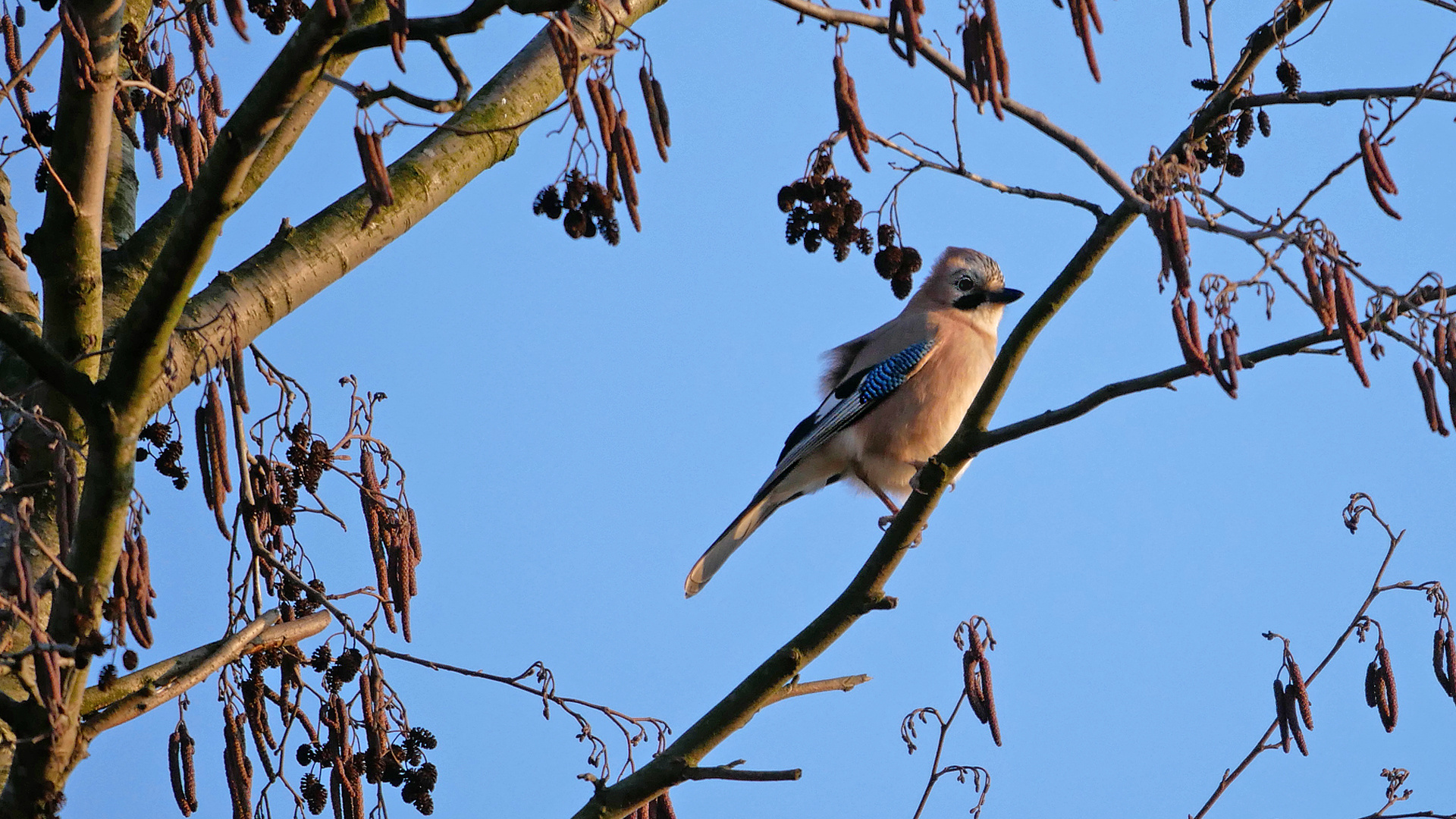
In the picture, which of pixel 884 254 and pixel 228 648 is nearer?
pixel 228 648

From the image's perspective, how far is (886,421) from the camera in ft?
19.9

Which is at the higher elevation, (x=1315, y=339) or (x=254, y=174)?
(x=254, y=174)

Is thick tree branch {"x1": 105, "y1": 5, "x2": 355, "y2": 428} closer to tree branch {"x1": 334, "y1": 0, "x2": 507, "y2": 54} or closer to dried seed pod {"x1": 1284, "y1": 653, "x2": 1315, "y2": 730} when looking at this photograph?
tree branch {"x1": 334, "y1": 0, "x2": 507, "y2": 54}

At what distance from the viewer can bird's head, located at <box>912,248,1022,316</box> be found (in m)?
6.72

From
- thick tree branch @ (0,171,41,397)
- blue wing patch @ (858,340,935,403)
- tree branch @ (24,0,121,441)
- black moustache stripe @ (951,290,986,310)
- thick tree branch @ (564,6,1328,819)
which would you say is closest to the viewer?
tree branch @ (24,0,121,441)

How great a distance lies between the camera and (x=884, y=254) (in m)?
3.36

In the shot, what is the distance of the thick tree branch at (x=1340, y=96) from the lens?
9.58 feet

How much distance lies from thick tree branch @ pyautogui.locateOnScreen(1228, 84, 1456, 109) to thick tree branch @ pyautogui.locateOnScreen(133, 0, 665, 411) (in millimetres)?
1446

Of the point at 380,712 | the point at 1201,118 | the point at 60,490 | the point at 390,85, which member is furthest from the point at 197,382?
the point at 1201,118

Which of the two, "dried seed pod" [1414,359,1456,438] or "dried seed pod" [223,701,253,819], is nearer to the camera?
"dried seed pod" [1414,359,1456,438]

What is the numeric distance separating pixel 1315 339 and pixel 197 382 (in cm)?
234

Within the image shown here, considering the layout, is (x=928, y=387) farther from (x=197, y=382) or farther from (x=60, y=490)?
(x=60, y=490)

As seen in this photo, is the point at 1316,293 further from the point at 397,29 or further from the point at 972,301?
the point at 972,301

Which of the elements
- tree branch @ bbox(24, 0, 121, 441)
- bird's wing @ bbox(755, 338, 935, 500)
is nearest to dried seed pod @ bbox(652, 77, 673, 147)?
tree branch @ bbox(24, 0, 121, 441)
